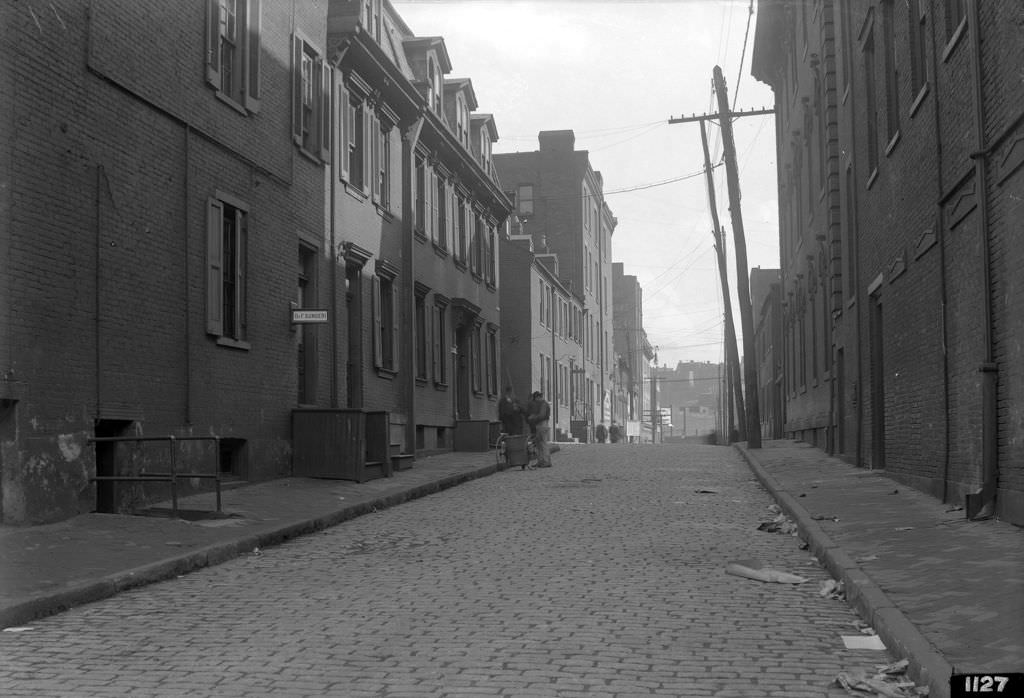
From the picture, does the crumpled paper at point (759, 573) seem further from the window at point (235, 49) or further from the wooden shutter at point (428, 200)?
the wooden shutter at point (428, 200)

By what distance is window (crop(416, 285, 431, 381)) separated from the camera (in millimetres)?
26531

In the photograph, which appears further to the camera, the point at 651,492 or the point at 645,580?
the point at 651,492

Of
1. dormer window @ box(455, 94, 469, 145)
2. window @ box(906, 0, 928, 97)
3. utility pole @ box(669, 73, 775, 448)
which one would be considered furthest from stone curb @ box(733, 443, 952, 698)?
dormer window @ box(455, 94, 469, 145)

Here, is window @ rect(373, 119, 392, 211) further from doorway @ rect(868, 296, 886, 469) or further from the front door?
doorway @ rect(868, 296, 886, 469)

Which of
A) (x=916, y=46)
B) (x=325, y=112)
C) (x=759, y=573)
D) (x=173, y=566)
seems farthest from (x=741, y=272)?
(x=173, y=566)

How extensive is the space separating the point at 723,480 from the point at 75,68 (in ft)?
40.4

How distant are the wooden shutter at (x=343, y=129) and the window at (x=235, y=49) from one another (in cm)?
391

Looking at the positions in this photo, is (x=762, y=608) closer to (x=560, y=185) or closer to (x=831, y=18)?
(x=831, y=18)

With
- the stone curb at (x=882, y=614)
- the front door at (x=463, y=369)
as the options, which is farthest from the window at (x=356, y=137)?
the stone curb at (x=882, y=614)

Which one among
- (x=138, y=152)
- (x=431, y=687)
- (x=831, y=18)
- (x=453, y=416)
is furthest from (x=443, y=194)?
(x=431, y=687)

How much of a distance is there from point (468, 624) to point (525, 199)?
58587 mm

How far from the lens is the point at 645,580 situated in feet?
30.2

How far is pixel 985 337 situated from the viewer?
35.1 ft

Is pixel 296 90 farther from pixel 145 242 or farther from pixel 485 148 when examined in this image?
pixel 485 148
